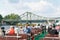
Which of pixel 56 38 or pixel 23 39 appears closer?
pixel 56 38

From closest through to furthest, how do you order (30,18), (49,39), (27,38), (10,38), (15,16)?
1. (49,39)
2. (10,38)
3. (27,38)
4. (30,18)
5. (15,16)

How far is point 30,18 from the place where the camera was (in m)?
105

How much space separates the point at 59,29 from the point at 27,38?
177cm

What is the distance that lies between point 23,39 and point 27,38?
0.52 metres

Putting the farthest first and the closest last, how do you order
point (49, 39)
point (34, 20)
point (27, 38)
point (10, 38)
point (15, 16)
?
1. point (15, 16)
2. point (34, 20)
3. point (27, 38)
4. point (10, 38)
5. point (49, 39)

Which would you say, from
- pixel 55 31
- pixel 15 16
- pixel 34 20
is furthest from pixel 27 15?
pixel 55 31

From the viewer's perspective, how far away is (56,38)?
1135 cm

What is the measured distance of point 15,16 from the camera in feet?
429

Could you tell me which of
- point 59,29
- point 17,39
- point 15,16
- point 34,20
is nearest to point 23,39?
point 17,39

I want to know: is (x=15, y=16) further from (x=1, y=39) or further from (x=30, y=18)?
(x=1, y=39)

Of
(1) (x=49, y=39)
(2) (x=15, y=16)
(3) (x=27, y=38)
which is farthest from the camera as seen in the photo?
(2) (x=15, y=16)

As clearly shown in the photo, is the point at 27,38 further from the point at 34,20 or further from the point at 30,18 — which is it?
the point at 34,20

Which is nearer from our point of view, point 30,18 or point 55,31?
point 55,31

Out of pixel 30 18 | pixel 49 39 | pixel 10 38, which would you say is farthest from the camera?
pixel 30 18
